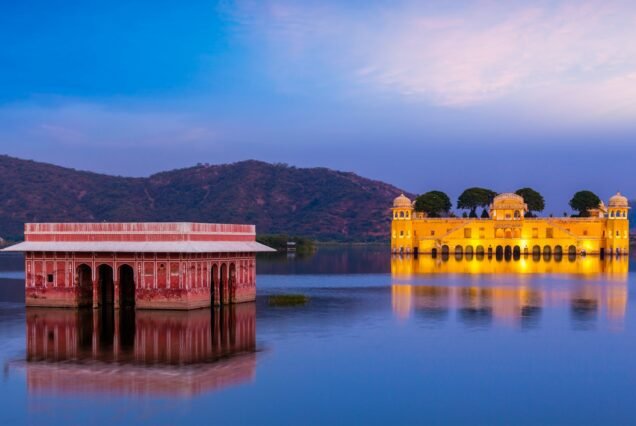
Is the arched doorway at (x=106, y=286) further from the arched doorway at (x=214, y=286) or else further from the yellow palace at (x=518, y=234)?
→ the yellow palace at (x=518, y=234)

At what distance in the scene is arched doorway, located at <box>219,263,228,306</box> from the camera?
3466 cm

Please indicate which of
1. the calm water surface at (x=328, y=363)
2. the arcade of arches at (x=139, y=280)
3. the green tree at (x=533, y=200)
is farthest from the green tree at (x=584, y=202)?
the arcade of arches at (x=139, y=280)

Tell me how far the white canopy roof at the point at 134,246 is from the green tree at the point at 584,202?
85987 millimetres

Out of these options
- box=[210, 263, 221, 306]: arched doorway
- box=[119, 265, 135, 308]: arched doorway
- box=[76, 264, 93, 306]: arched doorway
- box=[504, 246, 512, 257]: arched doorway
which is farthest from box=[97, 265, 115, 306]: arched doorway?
box=[504, 246, 512, 257]: arched doorway

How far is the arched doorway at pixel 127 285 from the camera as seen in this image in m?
34.7

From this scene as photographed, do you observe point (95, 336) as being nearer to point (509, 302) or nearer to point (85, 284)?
point (85, 284)

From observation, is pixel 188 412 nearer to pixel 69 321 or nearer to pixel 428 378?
pixel 428 378

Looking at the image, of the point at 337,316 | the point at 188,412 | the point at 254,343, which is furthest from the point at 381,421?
the point at 337,316

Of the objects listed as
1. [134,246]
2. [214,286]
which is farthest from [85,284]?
[214,286]

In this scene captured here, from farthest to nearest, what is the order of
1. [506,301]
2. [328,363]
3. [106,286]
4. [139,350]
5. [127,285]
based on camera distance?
[506,301] → [106,286] → [127,285] → [139,350] → [328,363]

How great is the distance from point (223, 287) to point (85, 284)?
214 inches

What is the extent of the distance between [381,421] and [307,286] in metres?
32.1

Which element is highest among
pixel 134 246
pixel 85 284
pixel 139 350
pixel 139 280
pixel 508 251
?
pixel 134 246

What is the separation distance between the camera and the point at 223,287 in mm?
34812
